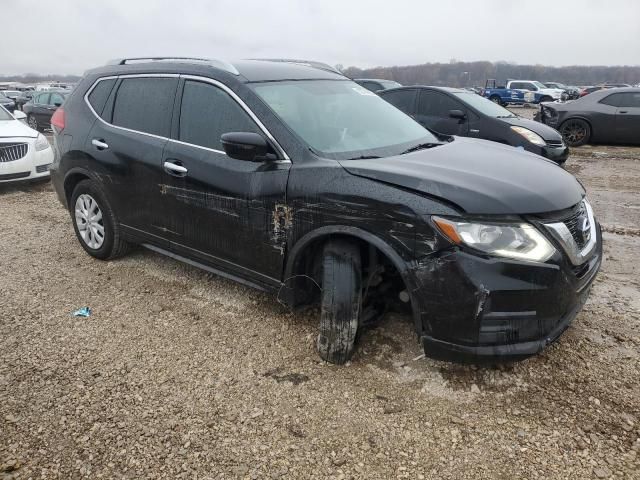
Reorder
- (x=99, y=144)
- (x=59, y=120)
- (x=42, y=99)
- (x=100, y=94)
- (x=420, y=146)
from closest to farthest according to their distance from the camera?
(x=420, y=146) < (x=99, y=144) < (x=100, y=94) < (x=59, y=120) < (x=42, y=99)

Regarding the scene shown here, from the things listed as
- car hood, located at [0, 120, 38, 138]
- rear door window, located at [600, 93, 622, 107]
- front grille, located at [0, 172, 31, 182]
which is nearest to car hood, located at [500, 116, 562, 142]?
rear door window, located at [600, 93, 622, 107]

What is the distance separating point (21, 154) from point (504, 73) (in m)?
84.7

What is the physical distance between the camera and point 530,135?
7824mm

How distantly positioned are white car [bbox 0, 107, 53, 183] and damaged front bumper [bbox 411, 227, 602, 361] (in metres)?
7.18

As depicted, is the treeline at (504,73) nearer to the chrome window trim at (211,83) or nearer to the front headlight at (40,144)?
the front headlight at (40,144)

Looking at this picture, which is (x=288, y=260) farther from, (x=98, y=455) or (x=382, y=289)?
(x=98, y=455)

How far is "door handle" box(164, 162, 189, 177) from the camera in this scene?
3.51m

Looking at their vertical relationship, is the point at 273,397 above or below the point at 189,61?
below

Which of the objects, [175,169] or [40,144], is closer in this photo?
[175,169]

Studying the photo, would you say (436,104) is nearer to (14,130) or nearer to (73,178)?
(73,178)

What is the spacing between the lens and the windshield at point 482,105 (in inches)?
321

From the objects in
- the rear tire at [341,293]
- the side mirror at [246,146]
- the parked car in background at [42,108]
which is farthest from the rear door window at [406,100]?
the parked car in background at [42,108]

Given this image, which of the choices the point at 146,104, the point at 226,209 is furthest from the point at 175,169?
the point at 146,104

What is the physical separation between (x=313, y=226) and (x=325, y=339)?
27.3 inches
